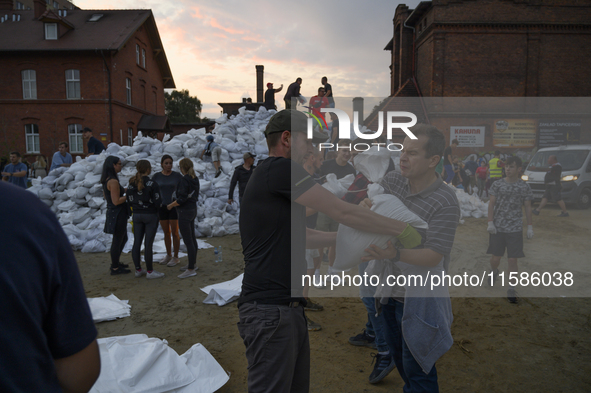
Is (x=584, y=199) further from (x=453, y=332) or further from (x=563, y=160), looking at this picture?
(x=453, y=332)

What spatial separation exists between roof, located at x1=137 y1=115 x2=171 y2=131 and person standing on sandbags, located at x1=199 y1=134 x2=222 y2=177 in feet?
51.4

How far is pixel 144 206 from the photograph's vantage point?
18.6 feet

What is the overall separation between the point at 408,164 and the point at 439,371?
2.08 m

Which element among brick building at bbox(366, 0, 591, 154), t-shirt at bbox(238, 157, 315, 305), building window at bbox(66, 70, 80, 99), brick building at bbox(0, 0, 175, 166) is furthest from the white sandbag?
building window at bbox(66, 70, 80, 99)

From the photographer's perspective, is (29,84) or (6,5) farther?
(6,5)

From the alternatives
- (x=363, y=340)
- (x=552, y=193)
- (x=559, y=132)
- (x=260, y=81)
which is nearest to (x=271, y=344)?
(x=363, y=340)

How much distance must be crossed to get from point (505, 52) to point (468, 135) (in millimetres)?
4495

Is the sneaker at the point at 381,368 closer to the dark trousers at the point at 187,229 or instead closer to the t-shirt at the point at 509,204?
the t-shirt at the point at 509,204

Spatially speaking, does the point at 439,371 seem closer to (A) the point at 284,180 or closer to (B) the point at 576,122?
(A) the point at 284,180

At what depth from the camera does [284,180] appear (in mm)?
1872

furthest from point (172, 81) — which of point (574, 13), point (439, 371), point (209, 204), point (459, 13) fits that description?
point (439, 371)

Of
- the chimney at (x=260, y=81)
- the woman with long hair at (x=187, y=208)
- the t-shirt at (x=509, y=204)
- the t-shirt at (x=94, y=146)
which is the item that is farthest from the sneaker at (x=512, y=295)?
the chimney at (x=260, y=81)

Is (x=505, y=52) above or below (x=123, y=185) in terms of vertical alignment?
above

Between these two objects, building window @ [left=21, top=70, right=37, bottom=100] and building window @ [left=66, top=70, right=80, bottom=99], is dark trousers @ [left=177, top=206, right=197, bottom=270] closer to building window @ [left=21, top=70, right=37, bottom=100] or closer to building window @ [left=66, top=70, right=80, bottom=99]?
building window @ [left=66, top=70, right=80, bottom=99]
